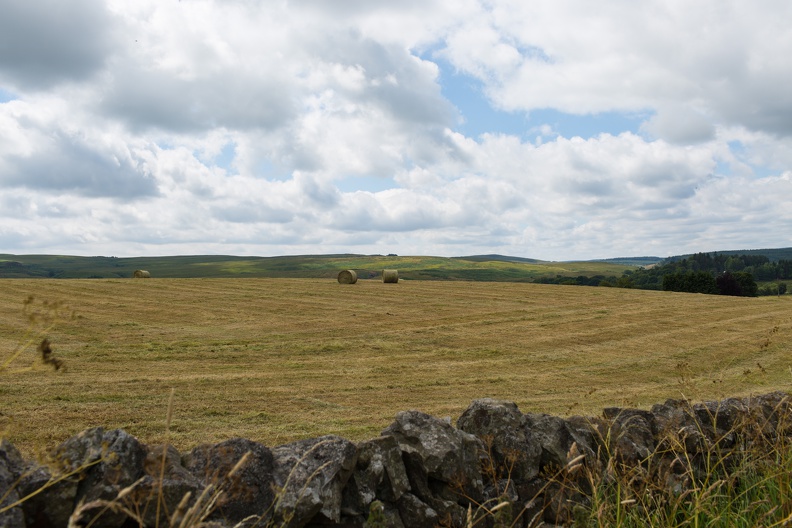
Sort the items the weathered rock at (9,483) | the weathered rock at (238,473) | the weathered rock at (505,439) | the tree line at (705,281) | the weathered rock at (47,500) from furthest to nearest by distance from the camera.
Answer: the tree line at (705,281) → the weathered rock at (505,439) → the weathered rock at (238,473) → the weathered rock at (47,500) → the weathered rock at (9,483)

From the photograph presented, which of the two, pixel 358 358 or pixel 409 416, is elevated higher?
pixel 409 416

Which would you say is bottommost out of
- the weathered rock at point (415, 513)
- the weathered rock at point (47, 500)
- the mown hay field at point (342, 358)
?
the mown hay field at point (342, 358)

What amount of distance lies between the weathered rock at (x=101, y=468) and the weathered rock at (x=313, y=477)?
1.03 meters

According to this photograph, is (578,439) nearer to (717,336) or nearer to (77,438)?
(77,438)

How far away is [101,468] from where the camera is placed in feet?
12.7

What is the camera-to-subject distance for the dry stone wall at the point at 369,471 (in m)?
3.74

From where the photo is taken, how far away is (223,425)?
10.5 meters

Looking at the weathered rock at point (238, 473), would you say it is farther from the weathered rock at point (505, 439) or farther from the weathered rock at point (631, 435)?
the weathered rock at point (631, 435)

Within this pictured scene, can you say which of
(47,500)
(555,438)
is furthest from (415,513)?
(47,500)

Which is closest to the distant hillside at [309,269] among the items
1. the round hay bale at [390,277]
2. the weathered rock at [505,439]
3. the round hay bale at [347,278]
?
the round hay bale at [390,277]

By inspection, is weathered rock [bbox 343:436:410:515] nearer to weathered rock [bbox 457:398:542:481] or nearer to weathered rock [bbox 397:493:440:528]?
weathered rock [bbox 397:493:440:528]

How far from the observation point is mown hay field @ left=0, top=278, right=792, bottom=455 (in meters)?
11.0

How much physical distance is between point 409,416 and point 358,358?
1268 cm

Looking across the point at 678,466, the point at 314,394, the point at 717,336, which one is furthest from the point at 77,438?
the point at 717,336
